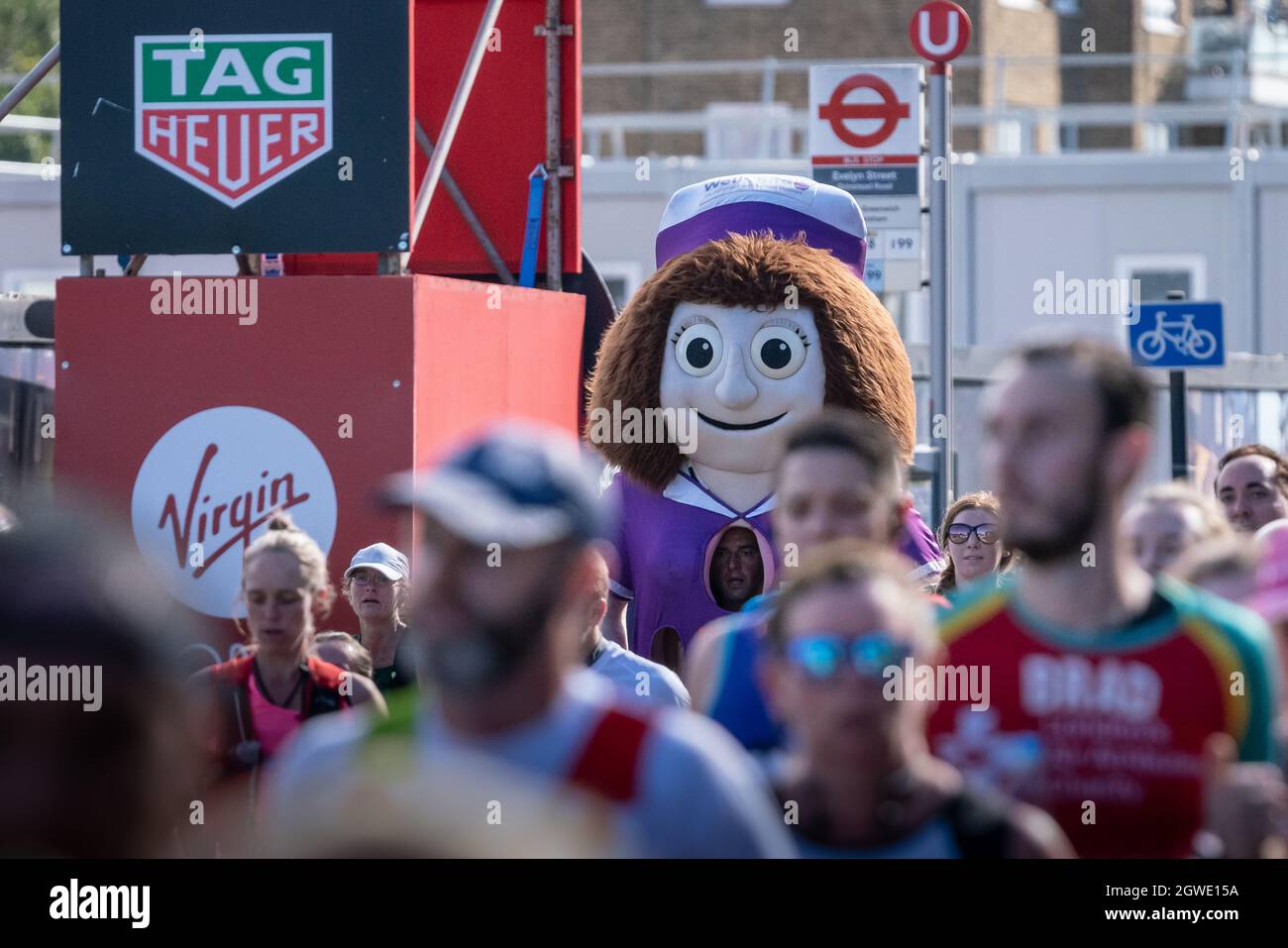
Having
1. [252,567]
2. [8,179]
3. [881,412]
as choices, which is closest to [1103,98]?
[8,179]

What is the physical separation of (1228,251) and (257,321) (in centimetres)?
1135

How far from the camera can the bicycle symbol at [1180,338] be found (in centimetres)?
867

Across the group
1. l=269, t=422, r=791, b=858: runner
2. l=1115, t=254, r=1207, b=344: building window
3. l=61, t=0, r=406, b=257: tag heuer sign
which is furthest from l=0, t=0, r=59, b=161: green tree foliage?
l=269, t=422, r=791, b=858: runner

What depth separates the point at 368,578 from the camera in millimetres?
5047

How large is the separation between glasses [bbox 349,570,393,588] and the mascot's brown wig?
777 millimetres

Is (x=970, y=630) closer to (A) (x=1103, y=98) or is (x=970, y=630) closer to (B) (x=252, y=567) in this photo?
(B) (x=252, y=567)

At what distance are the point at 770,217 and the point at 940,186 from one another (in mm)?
3000

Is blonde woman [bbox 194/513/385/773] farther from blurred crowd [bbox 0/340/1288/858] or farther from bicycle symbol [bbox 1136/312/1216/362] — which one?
bicycle symbol [bbox 1136/312/1216/362]

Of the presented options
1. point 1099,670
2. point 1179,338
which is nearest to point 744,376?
point 1099,670

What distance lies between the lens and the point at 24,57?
28.2 meters

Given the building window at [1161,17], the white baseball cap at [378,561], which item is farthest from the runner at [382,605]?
the building window at [1161,17]

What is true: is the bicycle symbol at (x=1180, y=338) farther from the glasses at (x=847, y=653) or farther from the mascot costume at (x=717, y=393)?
the glasses at (x=847, y=653)

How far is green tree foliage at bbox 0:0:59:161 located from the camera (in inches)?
1042

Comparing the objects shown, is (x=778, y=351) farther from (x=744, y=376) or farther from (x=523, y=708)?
(x=523, y=708)
